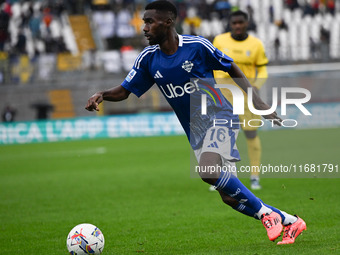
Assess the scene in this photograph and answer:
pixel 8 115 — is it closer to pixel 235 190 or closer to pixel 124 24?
pixel 124 24

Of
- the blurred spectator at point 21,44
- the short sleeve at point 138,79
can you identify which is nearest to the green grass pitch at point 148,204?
the short sleeve at point 138,79

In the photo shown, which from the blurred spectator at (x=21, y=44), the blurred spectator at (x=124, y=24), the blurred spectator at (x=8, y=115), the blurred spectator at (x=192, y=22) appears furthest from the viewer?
the blurred spectator at (x=124, y=24)

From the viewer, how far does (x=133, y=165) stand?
48.5 ft

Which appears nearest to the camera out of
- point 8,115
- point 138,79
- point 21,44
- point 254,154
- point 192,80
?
point 192,80

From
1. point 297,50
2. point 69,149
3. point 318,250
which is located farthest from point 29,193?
point 297,50

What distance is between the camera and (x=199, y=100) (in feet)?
19.5

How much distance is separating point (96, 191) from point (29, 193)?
121 centimetres

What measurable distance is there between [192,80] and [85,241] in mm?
1829

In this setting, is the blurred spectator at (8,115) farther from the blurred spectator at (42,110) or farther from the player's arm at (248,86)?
the player's arm at (248,86)

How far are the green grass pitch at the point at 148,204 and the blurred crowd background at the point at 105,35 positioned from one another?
7385 millimetres

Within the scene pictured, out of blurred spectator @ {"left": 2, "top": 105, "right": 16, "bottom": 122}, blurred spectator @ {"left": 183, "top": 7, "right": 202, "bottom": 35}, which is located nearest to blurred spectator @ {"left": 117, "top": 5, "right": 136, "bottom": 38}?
blurred spectator @ {"left": 183, "top": 7, "right": 202, "bottom": 35}

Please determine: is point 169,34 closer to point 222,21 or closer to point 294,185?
point 294,185

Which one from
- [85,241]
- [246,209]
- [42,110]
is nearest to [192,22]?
[42,110]

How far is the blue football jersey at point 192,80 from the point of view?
589 centimetres
